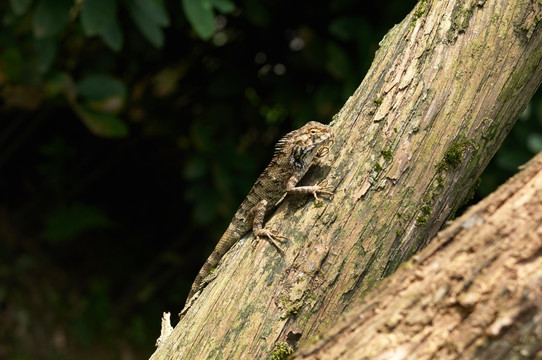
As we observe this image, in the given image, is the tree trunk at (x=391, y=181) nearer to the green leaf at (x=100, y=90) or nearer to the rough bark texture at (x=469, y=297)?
the rough bark texture at (x=469, y=297)

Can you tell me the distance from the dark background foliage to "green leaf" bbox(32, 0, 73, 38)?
0.01m

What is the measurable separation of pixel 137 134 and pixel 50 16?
3061 mm

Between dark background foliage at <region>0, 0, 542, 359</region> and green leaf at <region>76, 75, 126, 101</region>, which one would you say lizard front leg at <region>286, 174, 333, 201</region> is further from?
green leaf at <region>76, 75, 126, 101</region>

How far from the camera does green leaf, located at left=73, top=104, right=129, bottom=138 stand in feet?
20.1

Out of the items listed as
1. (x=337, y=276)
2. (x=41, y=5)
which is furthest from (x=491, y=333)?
(x=41, y=5)

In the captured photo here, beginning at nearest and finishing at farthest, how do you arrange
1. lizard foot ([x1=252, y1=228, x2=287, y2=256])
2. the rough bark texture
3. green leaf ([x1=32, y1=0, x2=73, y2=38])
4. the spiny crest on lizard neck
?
the rough bark texture, lizard foot ([x1=252, y1=228, x2=287, y2=256]), the spiny crest on lizard neck, green leaf ([x1=32, y1=0, x2=73, y2=38])

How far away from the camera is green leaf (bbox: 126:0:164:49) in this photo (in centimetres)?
505

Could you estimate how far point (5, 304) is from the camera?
26.8 ft

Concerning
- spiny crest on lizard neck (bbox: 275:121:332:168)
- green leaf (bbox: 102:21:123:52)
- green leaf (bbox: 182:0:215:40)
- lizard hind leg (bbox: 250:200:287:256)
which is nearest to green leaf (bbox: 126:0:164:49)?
green leaf (bbox: 102:21:123:52)

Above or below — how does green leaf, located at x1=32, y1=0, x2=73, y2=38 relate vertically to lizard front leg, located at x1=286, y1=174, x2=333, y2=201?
above

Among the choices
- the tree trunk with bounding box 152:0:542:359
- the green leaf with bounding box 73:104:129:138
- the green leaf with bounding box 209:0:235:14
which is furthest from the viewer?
the green leaf with bounding box 73:104:129:138

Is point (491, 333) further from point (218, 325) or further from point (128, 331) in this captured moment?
point (128, 331)

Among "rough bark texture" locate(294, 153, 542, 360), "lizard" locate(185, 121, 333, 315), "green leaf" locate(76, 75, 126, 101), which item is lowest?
"rough bark texture" locate(294, 153, 542, 360)

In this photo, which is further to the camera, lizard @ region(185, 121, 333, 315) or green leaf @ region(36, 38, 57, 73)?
green leaf @ region(36, 38, 57, 73)
